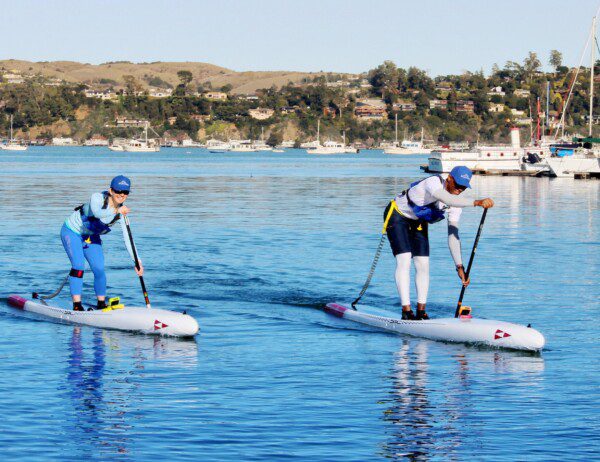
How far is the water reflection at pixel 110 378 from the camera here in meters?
12.4

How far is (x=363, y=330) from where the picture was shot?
1945 centimetres

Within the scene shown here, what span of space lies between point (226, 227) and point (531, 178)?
65.2m

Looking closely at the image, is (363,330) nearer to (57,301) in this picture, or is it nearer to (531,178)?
(57,301)

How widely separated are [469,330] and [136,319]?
538 centimetres

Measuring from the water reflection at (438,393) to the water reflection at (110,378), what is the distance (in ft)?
9.77

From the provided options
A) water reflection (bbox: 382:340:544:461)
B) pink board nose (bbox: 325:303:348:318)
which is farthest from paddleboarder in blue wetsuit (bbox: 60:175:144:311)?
water reflection (bbox: 382:340:544:461)

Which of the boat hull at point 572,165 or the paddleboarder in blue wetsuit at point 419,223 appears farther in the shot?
the boat hull at point 572,165

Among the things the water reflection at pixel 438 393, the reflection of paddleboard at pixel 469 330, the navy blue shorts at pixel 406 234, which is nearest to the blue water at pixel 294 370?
the water reflection at pixel 438 393

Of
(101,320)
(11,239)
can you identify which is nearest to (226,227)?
(11,239)

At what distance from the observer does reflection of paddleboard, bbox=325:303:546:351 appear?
56.1 ft

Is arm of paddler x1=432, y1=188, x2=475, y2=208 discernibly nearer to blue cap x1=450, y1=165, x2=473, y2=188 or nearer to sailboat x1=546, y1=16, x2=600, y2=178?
blue cap x1=450, y1=165, x2=473, y2=188

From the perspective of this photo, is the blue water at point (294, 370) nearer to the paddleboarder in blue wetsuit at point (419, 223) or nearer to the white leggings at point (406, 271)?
the white leggings at point (406, 271)

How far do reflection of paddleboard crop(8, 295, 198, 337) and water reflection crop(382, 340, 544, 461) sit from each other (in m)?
3.50

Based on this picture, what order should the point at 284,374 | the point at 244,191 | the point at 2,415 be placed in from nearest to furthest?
the point at 2,415 → the point at 284,374 → the point at 244,191
